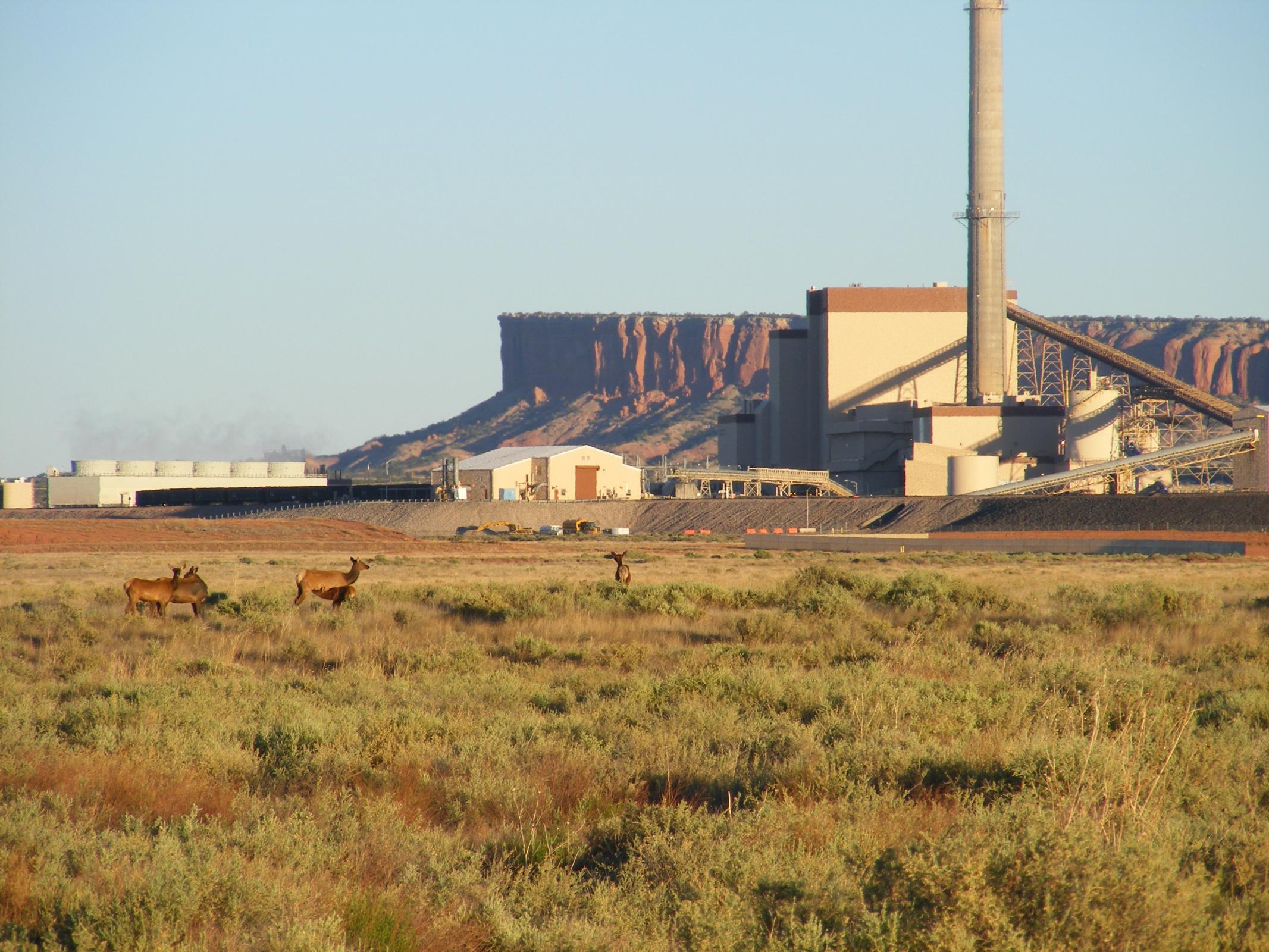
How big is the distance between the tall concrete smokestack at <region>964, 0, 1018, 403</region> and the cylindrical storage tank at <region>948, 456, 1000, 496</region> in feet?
28.6

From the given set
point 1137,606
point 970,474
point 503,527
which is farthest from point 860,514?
point 1137,606

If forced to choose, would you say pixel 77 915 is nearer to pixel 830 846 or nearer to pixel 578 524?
pixel 830 846

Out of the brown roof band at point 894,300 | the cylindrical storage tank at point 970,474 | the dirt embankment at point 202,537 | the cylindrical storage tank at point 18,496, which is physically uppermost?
the brown roof band at point 894,300

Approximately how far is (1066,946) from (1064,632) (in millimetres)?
15567

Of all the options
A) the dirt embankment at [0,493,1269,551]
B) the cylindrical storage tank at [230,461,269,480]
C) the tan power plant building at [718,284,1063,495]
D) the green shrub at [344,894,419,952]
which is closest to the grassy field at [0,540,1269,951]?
the green shrub at [344,894,419,952]

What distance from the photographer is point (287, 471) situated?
508 feet

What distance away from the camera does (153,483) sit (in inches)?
5512

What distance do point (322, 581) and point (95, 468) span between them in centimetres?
13187

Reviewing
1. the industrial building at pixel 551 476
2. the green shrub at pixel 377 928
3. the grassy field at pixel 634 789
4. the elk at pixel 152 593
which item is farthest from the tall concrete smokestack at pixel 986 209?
the green shrub at pixel 377 928

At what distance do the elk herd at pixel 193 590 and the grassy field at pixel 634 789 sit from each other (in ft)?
5.63

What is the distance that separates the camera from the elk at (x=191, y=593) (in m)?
22.9

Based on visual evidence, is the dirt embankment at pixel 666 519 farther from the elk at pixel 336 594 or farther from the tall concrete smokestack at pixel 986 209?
the elk at pixel 336 594

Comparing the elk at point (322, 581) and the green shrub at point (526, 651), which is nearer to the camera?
the green shrub at point (526, 651)

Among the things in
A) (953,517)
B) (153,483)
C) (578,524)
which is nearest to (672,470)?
(578,524)
